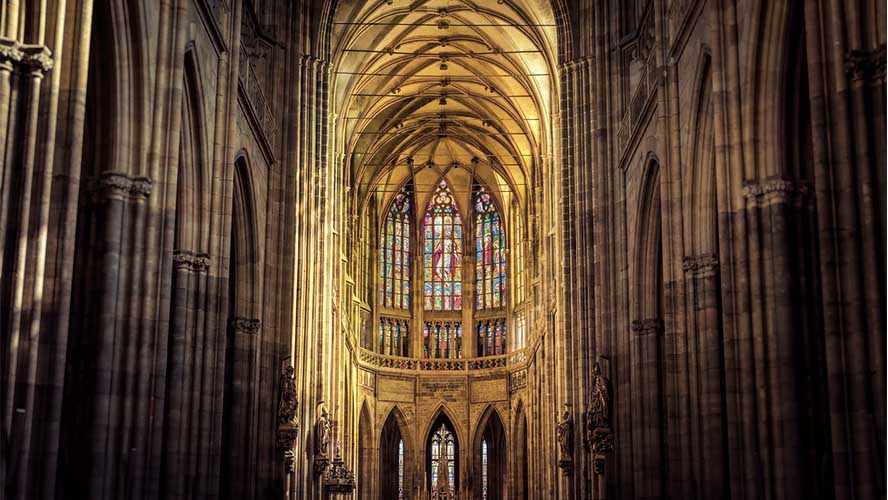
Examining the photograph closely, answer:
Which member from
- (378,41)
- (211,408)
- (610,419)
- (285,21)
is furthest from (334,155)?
(211,408)

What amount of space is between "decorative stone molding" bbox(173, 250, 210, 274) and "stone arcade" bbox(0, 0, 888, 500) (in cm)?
4

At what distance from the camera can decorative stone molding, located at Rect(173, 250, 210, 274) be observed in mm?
21875

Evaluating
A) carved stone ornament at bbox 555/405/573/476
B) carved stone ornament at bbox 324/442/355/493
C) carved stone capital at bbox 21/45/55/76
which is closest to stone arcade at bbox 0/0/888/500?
carved stone capital at bbox 21/45/55/76

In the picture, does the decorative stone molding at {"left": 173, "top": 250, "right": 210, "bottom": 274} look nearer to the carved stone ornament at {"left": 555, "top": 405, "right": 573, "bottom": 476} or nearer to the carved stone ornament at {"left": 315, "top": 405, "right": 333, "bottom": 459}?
the carved stone ornament at {"left": 315, "top": 405, "right": 333, "bottom": 459}

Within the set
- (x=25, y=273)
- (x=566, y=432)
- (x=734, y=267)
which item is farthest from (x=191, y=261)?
(x=566, y=432)

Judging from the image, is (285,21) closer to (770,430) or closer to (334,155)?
(334,155)

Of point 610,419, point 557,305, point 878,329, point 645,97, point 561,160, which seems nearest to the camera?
point 878,329

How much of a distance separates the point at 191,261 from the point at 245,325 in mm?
5894

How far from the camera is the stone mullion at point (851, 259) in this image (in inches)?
536

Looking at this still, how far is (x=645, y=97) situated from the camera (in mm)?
27281

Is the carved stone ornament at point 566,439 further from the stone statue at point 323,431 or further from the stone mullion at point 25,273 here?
the stone mullion at point 25,273

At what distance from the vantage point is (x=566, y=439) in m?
38.1

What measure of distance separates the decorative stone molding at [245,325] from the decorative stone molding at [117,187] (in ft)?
31.6

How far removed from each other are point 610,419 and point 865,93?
18.0m
